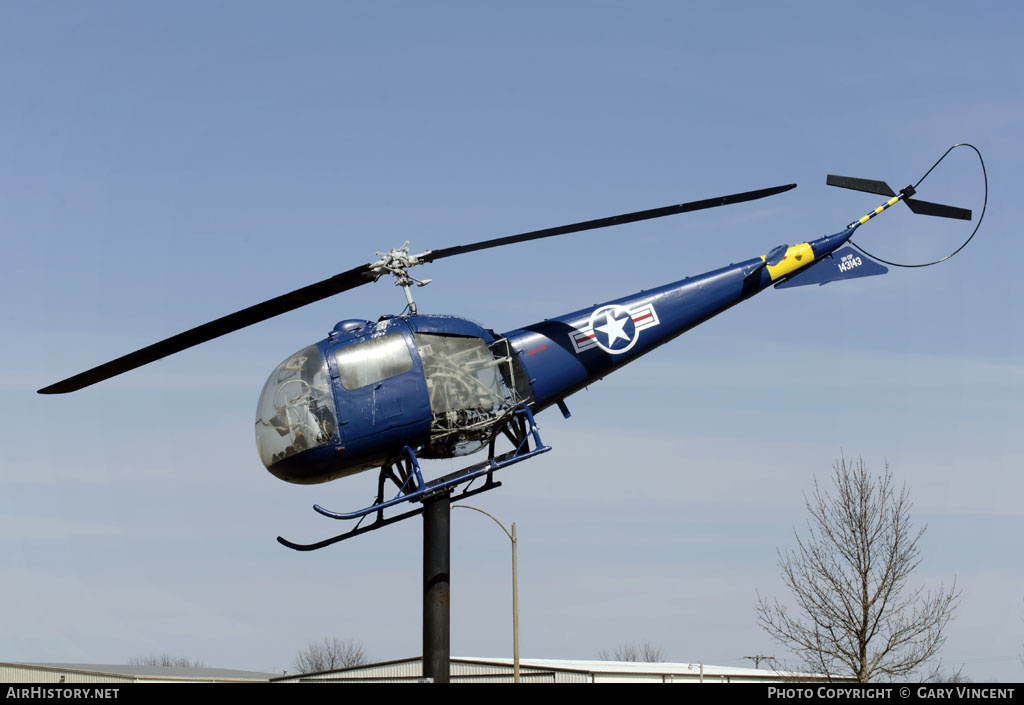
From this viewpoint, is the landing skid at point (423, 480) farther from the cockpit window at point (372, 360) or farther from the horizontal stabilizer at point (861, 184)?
the horizontal stabilizer at point (861, 184)

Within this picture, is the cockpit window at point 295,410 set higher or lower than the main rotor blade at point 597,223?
lower

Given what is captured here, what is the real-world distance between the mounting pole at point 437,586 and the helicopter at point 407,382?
347 mm

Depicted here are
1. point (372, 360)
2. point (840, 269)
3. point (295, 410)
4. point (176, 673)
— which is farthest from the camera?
point (176, 673)

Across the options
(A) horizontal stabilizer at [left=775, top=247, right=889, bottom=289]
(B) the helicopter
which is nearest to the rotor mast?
(B) the helicopter

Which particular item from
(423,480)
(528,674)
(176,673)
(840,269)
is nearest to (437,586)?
(423,480)

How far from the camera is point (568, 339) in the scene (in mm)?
19000

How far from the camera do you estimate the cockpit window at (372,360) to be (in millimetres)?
16812

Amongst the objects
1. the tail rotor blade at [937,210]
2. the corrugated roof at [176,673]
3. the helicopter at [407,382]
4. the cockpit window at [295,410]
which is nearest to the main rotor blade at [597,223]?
the helicopter at [407,382]

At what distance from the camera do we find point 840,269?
2170 centimetres

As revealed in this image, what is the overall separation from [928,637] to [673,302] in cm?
973

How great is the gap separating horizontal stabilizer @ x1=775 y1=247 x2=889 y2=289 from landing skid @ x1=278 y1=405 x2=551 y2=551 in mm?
6845

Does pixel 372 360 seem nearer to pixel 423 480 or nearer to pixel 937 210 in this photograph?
pixel 423 480

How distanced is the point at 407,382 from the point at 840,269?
961 cm
